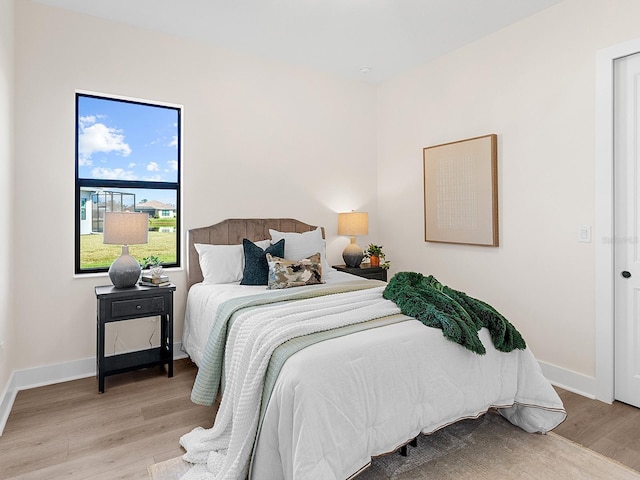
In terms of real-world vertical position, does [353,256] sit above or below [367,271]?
above

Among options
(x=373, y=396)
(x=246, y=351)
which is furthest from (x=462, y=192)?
(x=246, y=351)

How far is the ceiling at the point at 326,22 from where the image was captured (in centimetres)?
297

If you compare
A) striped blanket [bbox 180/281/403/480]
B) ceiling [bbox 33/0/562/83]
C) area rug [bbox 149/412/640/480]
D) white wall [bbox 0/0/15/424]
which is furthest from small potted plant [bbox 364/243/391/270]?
white wall [bbox 0/0/15/424]

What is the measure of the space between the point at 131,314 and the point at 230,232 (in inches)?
46.3

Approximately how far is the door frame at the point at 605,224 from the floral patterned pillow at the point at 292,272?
2.07 metres

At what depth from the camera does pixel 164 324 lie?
3.41 m

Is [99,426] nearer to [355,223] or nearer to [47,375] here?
[47,375]

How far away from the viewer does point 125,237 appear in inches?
112

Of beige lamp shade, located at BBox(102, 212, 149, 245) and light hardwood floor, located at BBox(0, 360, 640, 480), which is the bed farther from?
beige lamp shade, located at BBox(102, 212, 149, 245)

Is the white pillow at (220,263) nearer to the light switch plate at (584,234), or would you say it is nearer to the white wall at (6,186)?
the white wall at (6,186)

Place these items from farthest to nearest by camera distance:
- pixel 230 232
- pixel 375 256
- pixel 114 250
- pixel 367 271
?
pixel 375 256 < pixel 367 271 < pixel 230 232 < pixel 114 250

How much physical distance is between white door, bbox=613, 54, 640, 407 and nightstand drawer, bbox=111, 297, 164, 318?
3.35 meters

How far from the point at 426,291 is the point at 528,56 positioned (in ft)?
7.39

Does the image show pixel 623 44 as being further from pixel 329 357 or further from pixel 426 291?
pixel 329 357
